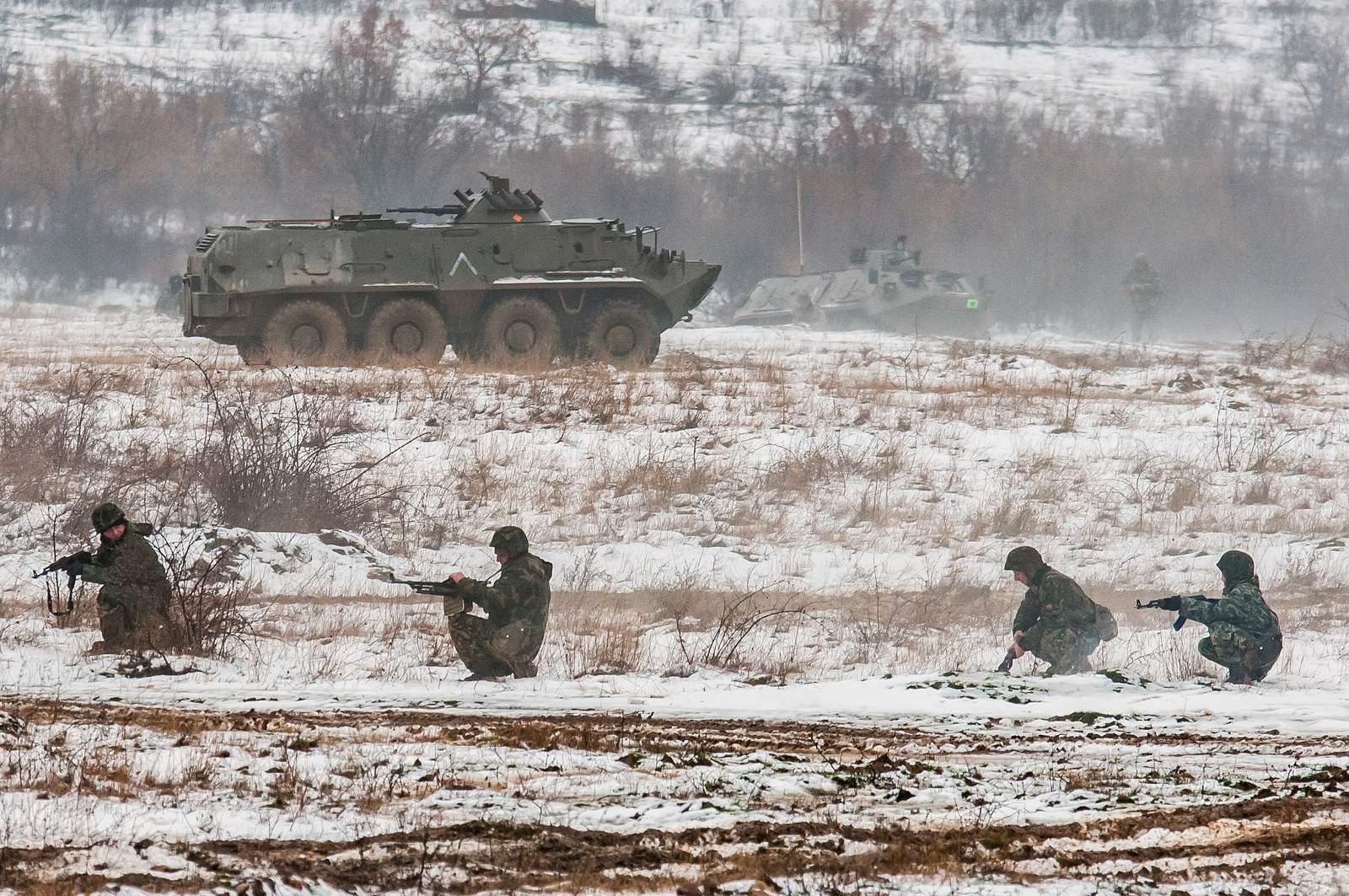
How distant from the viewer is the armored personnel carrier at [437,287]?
17.8 metres

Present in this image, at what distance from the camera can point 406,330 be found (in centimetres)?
1828

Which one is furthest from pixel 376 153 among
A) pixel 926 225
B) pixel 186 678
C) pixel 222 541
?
pixel 186 678

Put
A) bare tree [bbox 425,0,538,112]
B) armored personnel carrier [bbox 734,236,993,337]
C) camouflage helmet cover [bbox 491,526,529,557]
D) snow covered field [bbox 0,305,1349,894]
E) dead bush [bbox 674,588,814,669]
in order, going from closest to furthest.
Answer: snow covered field [bbox 0,305,1349,894]
camouflage helmet cover [bbox 491,526,529,557]
dead bush [bbox 674,588,814,669]
armored personnel carrier [bbox 734,236,993,337]
bare tree [bbox 425,0,538,112]

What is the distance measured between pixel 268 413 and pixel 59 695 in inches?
296

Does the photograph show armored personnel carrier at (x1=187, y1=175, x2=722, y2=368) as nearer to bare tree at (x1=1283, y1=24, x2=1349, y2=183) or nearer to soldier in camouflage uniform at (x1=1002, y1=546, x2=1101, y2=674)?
soldier in camouflage uniform at (x1=1002, y1=546, x2=1101, y2=674)

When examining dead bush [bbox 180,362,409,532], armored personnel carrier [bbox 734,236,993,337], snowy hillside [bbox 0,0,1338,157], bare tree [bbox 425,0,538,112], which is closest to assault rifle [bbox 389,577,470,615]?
dead bush [bbox 180,362,409,532]

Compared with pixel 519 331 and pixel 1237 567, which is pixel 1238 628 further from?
pixel 519 331

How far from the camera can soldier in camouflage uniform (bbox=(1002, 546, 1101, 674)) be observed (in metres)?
8.10

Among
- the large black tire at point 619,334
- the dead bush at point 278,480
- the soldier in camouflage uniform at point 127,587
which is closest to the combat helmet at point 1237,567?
the soldier in camouflage uniform at point 127,587

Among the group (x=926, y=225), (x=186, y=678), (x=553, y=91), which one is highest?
(x=553, y=91)

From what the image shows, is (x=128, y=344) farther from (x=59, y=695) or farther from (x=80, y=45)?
(x=80, y=45)

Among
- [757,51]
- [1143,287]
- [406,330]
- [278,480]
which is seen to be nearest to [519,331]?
[406,330]

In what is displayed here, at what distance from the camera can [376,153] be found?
1767 inches

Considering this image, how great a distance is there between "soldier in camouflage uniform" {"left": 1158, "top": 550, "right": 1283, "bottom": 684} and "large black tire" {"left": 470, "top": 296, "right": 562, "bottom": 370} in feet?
37.4
